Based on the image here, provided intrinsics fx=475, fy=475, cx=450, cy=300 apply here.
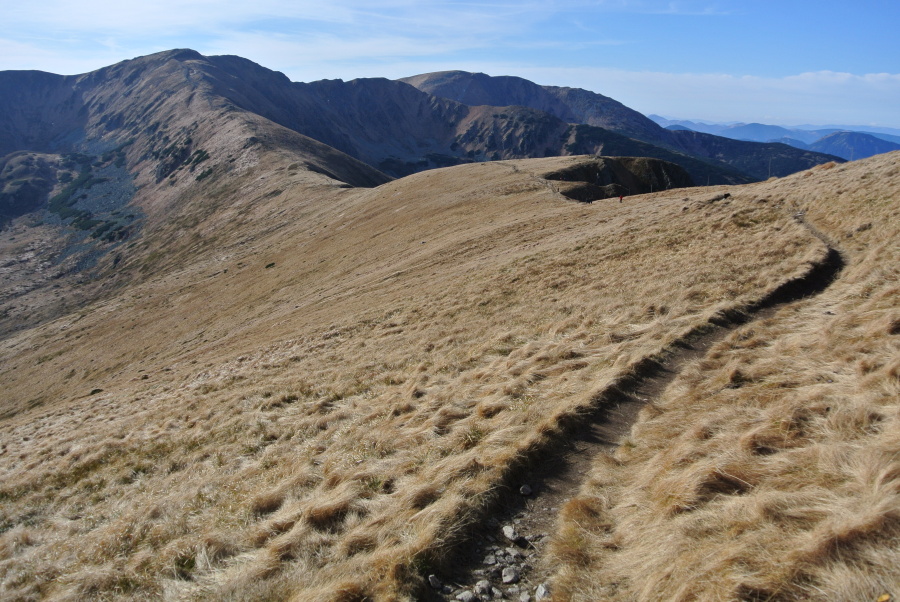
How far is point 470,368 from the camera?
14.5 meters

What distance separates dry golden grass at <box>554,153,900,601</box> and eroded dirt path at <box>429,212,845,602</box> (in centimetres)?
35

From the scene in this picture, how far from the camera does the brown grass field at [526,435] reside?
5578 millimetres

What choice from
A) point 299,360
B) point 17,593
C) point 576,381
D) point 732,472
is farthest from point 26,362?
point 732,472

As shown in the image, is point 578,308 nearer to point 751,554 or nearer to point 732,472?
point 732,472

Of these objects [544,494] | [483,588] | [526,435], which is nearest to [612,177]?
[526,435]

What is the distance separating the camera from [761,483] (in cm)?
611

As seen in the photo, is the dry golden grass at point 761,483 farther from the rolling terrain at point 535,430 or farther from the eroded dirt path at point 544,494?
the eroded dirt path at point 544,494

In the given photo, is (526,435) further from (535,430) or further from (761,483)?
(761,483)

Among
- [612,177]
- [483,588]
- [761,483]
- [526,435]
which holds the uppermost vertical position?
[612,177]

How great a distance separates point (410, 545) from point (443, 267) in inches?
1085

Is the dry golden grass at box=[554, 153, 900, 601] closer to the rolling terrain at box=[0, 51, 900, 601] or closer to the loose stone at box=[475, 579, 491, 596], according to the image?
the rolling terrain at box=[0, 51, 900, 601]

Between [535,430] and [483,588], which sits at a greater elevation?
[535,430]

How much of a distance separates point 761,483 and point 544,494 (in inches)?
118

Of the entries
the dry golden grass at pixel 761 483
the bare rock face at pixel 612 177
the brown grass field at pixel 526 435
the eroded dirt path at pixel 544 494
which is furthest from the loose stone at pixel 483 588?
the bare rock face at pixel 612 177
